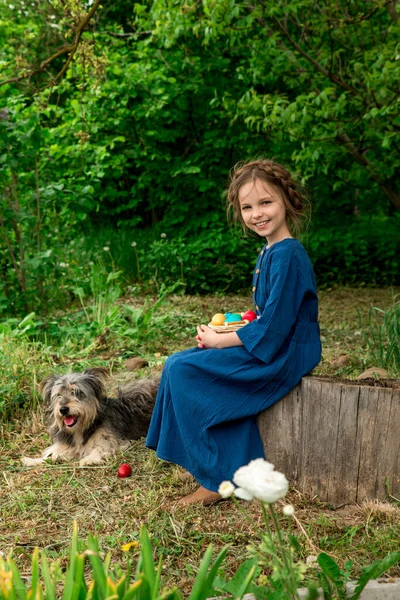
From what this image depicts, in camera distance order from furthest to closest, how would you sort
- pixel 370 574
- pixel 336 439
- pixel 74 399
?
pixel 74 399
pixel 336 439
pixel 370 574

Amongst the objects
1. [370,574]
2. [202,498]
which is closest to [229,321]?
[202,498]

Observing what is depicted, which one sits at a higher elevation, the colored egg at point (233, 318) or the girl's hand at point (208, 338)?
the colored egg at point (233, 318)

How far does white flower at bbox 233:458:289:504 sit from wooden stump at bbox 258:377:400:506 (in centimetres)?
181

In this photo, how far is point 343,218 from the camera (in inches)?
511

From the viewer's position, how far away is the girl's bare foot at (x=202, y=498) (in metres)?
3.46

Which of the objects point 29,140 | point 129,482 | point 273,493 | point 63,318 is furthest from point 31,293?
point 273,493

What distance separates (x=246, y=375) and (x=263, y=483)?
1.91m

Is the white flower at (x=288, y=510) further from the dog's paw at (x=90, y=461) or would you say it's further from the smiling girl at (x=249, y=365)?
the dog's paw at (x=90, y=461)

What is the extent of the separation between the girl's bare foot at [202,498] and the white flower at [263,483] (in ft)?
6.57

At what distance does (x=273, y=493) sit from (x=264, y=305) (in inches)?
84.0

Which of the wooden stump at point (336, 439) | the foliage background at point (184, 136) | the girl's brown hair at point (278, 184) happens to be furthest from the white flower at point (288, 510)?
the foliage background at point (184, 136)

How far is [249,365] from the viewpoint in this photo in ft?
11.2

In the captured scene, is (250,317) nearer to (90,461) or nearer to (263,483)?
(90,461)

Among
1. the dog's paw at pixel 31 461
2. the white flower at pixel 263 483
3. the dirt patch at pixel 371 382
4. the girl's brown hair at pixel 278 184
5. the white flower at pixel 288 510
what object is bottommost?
the dog's paw at pixel 31 461
